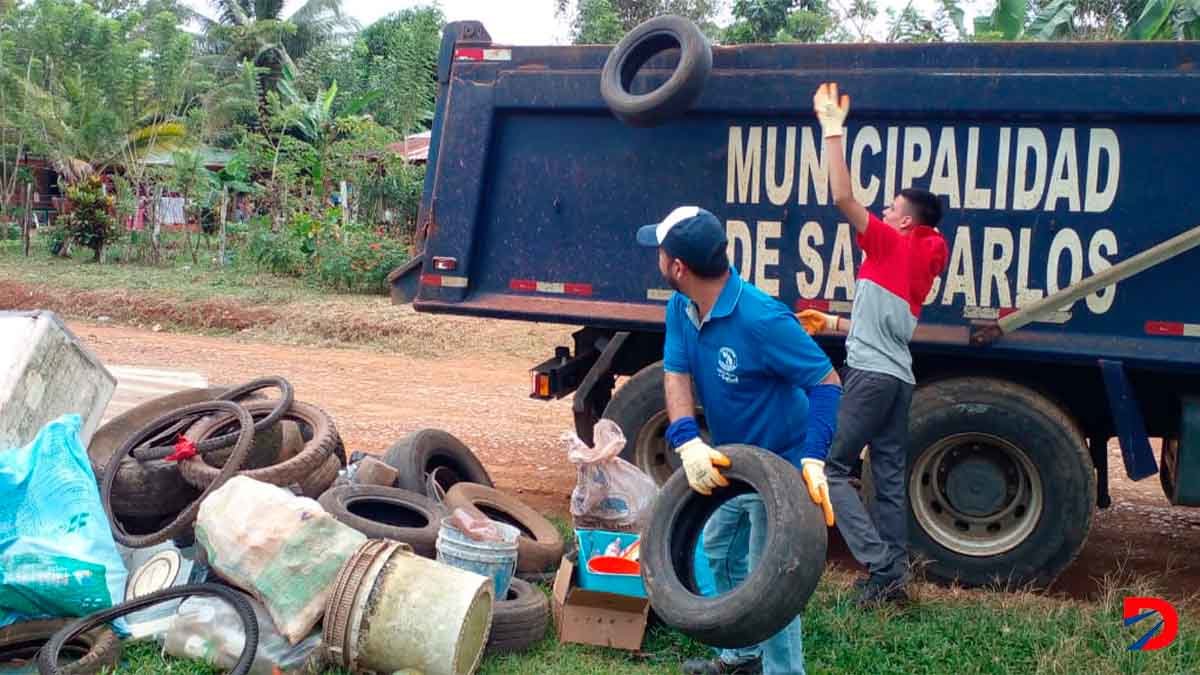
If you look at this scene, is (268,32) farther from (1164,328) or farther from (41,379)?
(1164,328)

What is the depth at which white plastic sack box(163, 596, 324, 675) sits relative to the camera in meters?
4.19

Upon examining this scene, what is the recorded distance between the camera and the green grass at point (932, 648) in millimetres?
4602

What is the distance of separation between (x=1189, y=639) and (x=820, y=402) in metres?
2.21

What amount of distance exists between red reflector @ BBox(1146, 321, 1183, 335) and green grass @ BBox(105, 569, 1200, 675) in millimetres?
1249

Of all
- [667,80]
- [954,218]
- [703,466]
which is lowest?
[703,466]

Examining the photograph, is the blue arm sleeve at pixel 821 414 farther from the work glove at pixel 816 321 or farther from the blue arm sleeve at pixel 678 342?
the work glove at pixel 816 321

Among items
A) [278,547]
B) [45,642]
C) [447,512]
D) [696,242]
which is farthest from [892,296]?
[45,642]

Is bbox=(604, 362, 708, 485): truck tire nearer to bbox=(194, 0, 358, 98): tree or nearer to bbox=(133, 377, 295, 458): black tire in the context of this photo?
bbox=(133, 377, 295, 458): black tire

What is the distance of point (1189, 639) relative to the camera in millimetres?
4820

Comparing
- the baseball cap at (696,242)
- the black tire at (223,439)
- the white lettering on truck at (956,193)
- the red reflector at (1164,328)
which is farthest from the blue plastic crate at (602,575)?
the red reflector at (1164,328)

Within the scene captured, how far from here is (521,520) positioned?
587 cm

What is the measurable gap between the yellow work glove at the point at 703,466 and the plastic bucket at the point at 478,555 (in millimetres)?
1351

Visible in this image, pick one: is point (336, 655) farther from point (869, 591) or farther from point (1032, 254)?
point (1032, 254)

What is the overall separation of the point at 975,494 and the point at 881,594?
3.01ft
